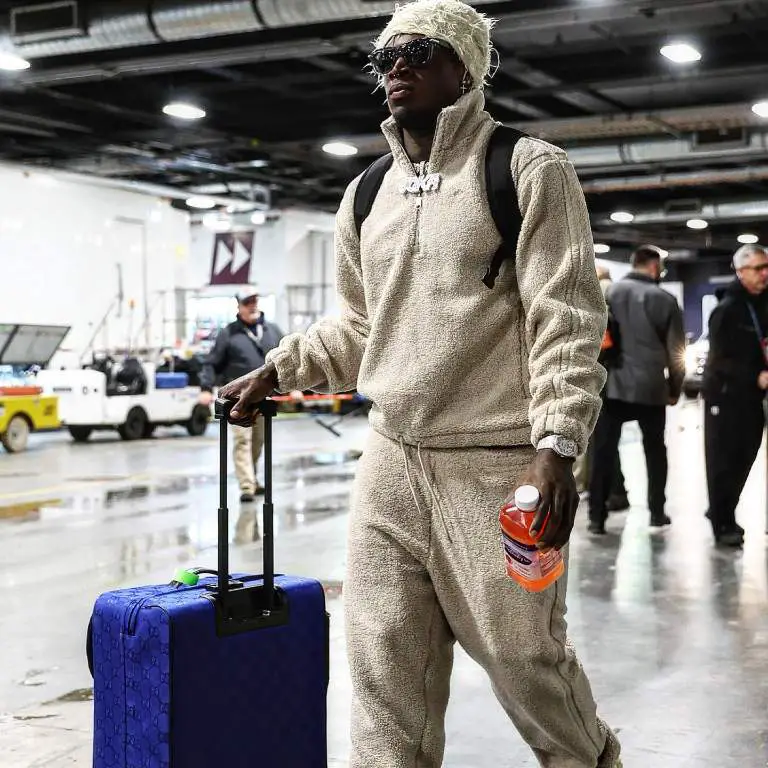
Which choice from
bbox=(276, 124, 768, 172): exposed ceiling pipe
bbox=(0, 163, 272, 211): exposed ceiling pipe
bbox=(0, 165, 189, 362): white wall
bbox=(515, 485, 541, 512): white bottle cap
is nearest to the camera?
bbox=(515, 485, 541, 512): white bottle cap

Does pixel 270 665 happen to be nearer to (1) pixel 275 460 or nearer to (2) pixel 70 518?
(2) pixel 70 518

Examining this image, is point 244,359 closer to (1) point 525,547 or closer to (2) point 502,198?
(2) point 502,198

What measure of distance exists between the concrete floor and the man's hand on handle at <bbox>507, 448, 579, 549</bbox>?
161 cm

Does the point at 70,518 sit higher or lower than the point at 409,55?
lower

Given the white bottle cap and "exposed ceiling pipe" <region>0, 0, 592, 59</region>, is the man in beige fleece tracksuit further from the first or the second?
"exposed ceiling pipe" <region>0, 0, 592, 59</region>

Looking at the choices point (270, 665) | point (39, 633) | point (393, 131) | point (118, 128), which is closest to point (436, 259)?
point (393, 131)

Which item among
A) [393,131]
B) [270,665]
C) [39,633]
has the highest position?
[393,131]

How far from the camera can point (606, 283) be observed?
342 inches

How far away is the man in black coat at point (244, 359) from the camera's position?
9.76 meters

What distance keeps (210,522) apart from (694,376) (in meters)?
18.9

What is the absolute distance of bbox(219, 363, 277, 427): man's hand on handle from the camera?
256 cm

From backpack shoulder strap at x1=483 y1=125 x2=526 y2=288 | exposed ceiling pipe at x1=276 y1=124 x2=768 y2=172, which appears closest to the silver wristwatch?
backpack shoulder strap at x1=483 y1=125 x2=526 y2=288

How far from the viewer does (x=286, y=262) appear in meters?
27.5

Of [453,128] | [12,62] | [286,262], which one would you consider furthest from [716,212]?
[453,128]
